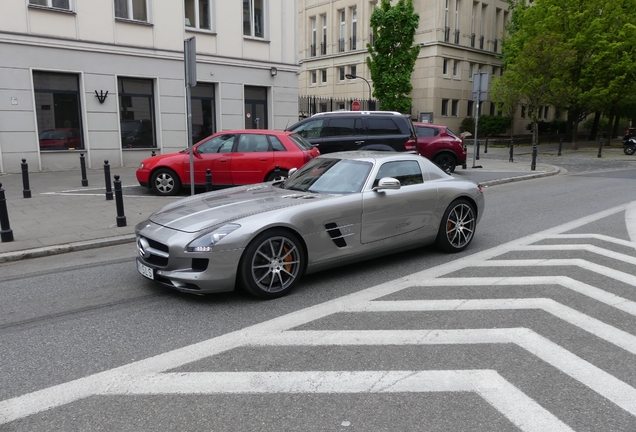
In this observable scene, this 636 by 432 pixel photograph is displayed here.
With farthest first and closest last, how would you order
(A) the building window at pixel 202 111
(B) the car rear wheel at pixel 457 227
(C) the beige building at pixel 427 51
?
(C) the beige building at pixel 427 51 < (A) the building window at pixel 202 111 < (B) the car rear wheel at pixel 457 227

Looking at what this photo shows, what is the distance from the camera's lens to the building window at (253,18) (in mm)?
21109

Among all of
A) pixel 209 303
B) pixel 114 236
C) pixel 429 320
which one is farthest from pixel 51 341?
pixel 114 236

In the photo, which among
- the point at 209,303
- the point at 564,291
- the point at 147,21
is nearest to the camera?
the point at 209,303

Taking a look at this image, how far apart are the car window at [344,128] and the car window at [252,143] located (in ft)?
9.54

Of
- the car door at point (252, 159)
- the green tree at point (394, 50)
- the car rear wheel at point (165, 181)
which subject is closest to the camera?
the car door at point (252, 159)

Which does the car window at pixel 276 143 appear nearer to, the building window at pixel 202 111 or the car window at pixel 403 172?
the car window at pixel 403 172

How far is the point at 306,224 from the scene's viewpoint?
17.5 ft

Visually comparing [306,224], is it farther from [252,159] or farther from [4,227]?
[252,159]

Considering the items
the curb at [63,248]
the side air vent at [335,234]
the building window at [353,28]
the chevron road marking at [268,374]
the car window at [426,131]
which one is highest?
the building window at [353,28]

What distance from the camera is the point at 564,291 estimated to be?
545 cm

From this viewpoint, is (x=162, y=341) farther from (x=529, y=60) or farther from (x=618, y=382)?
(x=529, y=60)

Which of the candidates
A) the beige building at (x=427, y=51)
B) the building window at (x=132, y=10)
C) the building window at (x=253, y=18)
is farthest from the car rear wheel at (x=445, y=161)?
the beige building at (x=427, y=51)

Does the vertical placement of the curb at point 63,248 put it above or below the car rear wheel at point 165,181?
below

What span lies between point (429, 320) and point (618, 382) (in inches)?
61.5
